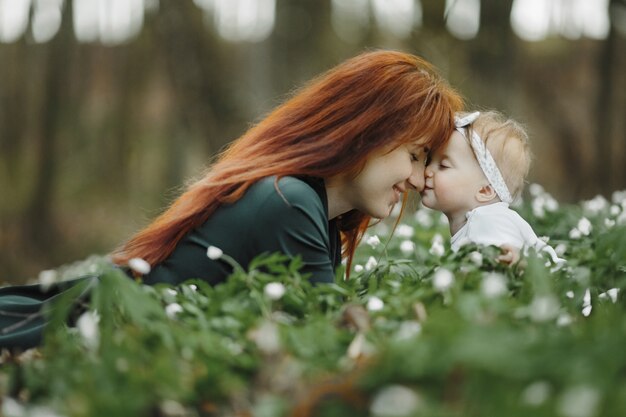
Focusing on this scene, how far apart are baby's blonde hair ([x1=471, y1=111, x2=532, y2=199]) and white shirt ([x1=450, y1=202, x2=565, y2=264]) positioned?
21 cm

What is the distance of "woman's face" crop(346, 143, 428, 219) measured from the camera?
3.08 metres

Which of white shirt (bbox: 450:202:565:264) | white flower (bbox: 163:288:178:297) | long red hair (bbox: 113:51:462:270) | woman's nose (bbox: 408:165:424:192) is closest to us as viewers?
white flower (bbox: 163:288:178:297)

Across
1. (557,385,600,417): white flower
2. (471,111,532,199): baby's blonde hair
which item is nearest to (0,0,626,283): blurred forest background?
(471,111,532,199): baby's blonde hair

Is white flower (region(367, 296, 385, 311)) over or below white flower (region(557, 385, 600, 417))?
below

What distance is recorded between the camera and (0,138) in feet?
36.9

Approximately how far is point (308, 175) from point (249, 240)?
1.16 ft

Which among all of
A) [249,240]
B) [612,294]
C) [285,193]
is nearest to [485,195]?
[285,193]

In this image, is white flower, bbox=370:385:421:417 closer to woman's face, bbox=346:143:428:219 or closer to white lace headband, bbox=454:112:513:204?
woman's face, bbox=346:143:428:219

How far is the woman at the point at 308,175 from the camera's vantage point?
2791 millimetres

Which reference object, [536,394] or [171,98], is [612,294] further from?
[171,98]

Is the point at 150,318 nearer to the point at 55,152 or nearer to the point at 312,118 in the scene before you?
the point at 312,118

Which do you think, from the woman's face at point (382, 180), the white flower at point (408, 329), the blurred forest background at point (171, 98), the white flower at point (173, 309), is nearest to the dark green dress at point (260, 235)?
the woman's face at point (382, 180)

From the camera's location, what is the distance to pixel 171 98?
37.9 ft

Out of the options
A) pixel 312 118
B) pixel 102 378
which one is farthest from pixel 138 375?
pixel 312 118
